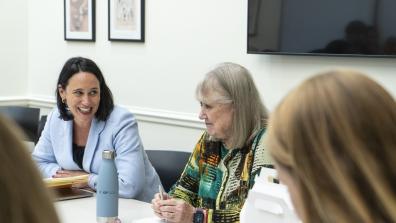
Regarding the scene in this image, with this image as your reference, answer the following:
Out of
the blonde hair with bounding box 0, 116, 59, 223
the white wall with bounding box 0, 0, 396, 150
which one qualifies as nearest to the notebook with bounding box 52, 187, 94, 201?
the white wall with bounding box 0, 0, 396, 150

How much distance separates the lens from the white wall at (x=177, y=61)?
3412 millimetres

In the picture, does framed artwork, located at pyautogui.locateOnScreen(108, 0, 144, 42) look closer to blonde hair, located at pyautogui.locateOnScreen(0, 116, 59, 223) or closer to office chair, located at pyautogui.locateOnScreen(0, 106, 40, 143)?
office chair, located at pyautogui.locateOnScreen(0, 106, 40, 143)

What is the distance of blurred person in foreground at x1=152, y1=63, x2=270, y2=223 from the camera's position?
2.46m

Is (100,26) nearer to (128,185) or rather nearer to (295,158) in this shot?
(128,185)

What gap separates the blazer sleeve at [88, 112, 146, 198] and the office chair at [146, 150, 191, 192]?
24cm

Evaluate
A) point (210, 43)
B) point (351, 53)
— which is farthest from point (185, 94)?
point (351, 53)

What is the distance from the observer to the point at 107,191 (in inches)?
87.1

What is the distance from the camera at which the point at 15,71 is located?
17.7ft

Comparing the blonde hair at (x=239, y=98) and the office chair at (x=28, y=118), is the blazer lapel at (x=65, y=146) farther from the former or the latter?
the office chair at (x=28, y=118)

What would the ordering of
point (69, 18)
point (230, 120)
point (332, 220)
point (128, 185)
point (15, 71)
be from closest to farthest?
point (332, 220), point (230, 120), point (128, 185), point (69, 18), point (15, 71)

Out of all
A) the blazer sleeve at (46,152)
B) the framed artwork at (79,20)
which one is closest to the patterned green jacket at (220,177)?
the blazer sleeve at (46,152)

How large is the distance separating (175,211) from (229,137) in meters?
0.48

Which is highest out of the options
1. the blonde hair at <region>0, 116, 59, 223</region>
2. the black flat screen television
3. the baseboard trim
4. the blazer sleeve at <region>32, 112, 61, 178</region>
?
the black flat screen television

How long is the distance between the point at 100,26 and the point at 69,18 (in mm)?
440
